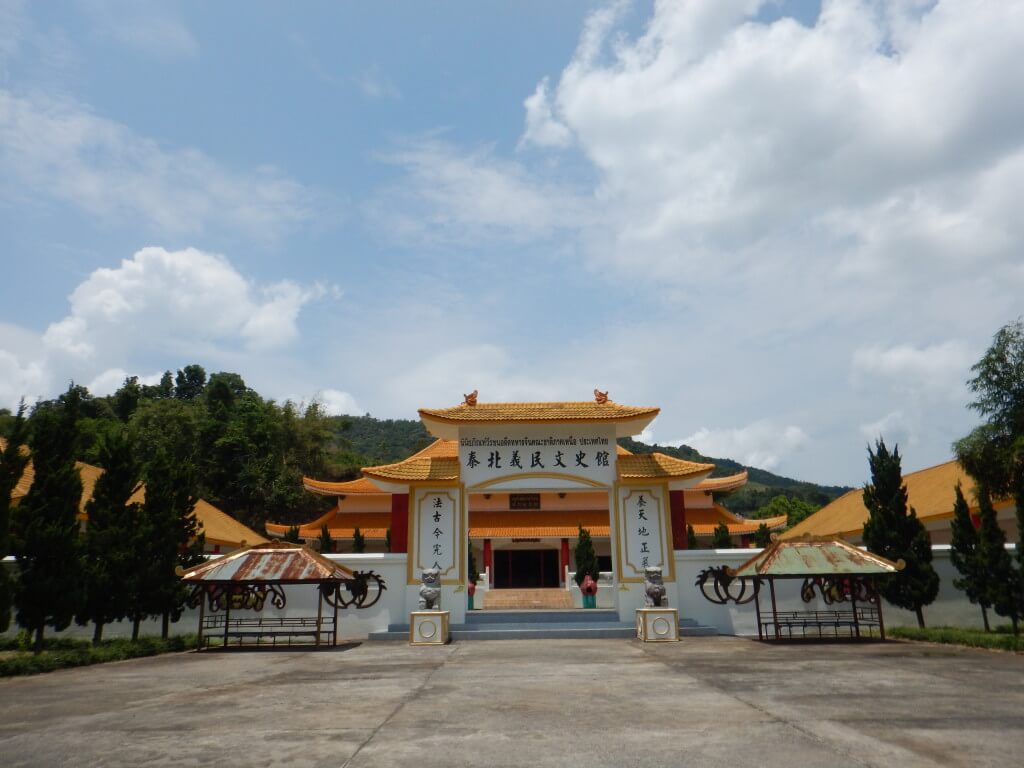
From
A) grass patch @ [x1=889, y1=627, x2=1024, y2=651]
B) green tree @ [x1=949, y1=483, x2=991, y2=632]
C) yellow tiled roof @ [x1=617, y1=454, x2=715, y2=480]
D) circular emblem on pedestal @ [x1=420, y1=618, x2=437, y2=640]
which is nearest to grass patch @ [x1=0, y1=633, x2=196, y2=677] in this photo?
circular emblem on pedestal @ [x1=420, y1=618, x2=437, y2=640]

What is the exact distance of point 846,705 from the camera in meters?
6.74

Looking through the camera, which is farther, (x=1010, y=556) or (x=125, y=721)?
(x=1010, y=556)

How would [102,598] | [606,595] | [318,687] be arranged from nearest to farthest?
[318,687]
[102,598]
[606,595]

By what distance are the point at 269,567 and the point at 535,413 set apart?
23.8 feet

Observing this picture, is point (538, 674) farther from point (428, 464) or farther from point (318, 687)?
point (428, 464)

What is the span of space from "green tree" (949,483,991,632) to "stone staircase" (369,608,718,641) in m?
5.11

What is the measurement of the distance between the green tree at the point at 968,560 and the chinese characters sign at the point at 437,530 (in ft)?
34.9

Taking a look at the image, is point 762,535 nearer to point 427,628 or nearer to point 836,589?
point 836,589

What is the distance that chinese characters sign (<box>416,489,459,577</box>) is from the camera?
1652 cm

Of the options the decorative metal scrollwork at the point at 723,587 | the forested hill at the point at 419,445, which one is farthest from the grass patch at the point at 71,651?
the forested hill at the point at 419,445

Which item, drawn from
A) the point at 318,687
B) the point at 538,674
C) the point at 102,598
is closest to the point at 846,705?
the point at 538,674

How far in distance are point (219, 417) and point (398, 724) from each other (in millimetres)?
35745

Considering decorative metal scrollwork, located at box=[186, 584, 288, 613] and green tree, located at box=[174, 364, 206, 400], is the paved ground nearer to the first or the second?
decorative metal scrollwork, located at box=[186, 584, 288, 613]

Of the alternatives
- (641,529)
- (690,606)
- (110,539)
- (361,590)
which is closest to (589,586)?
(641,529)
